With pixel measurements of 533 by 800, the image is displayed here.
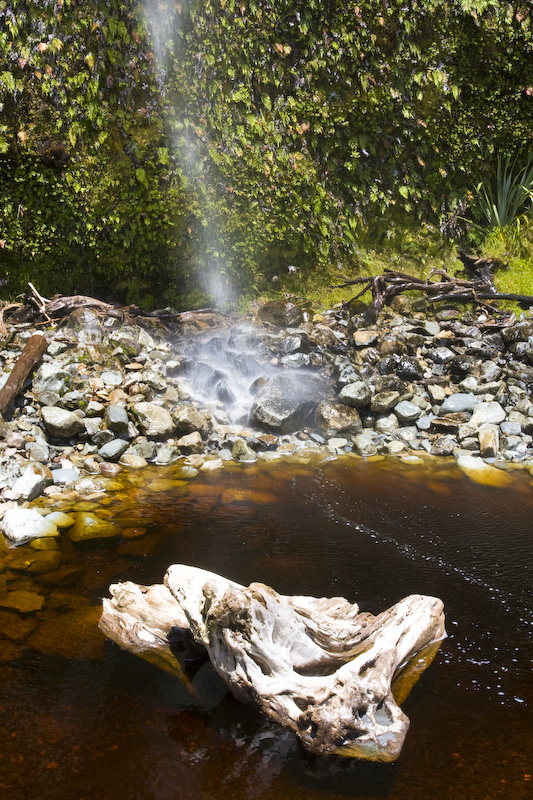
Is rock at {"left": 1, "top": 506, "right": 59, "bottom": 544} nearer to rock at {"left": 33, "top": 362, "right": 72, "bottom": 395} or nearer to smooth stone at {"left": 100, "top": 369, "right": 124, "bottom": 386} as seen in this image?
rock at {"left": 33, "top": 362, "right": 72, "bottom": 395}

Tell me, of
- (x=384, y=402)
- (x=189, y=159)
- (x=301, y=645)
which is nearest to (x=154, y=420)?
(x=384, y=402)

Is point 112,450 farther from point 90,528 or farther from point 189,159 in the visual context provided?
point 189,159

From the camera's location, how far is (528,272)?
997 cm

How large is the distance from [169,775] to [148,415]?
459cm

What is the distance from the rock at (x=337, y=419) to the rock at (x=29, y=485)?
345 centimetres

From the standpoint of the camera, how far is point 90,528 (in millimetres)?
4426

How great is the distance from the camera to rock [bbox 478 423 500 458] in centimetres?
611

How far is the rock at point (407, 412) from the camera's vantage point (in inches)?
270

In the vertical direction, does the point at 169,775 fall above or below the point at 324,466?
above

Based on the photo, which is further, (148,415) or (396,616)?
(148,415)

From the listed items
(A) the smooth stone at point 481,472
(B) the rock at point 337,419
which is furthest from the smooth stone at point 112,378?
(A) the smooth stone at point 481,472

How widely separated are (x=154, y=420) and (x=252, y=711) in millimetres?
4308

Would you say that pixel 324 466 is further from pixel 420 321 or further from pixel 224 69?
pixel 224 69

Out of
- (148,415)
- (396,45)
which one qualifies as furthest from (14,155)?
(396,45)
